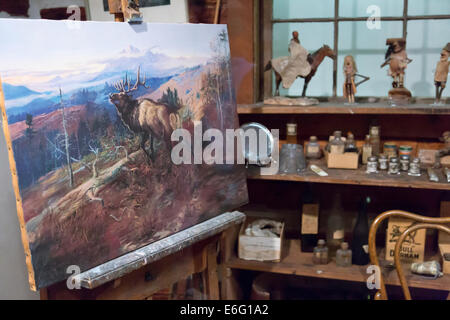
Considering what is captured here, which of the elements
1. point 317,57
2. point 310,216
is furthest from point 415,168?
point 317,57

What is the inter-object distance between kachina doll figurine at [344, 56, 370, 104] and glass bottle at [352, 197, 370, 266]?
1.63ft

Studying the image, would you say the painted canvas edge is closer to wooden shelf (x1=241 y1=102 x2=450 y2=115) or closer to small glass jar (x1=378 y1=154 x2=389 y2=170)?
wooden shelf (x1=241 y1=102 x2=450 y2=115)

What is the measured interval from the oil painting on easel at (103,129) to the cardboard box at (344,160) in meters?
0.59

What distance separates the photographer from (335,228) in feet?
7.07

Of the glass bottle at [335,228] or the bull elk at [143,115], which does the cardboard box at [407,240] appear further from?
the bull elk at [143,115]

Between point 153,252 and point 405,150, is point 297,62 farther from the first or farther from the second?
point 153,252

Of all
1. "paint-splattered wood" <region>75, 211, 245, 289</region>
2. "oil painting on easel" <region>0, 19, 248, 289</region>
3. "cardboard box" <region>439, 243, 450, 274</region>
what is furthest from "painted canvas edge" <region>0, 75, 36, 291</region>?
"cardboard box" <region>439, 243, 450, 274</region>

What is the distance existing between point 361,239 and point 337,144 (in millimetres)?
458

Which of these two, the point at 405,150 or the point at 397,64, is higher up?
the point at 397,64

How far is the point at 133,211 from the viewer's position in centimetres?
141

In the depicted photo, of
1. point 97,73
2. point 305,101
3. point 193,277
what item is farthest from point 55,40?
point 193,277

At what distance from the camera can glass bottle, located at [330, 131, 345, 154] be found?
78.2 inches

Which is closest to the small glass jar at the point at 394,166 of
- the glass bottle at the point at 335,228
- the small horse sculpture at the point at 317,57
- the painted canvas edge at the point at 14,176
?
the glass bottle at the point at 335,228

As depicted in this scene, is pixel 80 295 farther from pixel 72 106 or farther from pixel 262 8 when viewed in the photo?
pixel 262 8
